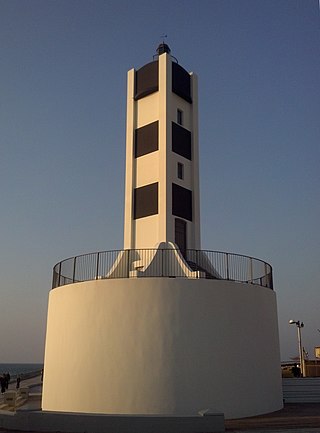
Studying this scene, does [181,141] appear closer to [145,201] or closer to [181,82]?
[181,82]

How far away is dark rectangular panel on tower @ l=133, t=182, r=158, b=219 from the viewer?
73.8 ft

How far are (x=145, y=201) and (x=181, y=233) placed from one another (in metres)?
2.31

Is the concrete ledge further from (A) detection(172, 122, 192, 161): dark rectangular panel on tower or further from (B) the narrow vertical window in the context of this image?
(A) detection(172, 122, 192, 161): dark rectangular panel on tower

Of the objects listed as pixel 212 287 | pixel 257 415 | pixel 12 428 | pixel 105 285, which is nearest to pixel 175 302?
pixel 212 287

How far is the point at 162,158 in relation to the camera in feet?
74.3

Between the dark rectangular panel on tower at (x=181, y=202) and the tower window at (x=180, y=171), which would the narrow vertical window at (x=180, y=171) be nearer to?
the tower window at (x=180, y=171)

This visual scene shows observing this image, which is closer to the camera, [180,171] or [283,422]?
[283,422]

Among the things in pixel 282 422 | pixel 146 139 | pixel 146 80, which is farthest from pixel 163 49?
pixel 282 422

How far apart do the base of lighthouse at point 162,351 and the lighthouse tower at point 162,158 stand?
4.91 m

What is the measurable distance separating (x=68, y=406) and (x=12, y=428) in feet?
13.6

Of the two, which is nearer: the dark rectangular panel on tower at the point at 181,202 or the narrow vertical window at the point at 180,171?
the dark rectangular panel on tower at the point at 181,202

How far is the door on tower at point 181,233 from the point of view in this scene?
2243cm

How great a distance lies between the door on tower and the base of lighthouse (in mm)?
5169

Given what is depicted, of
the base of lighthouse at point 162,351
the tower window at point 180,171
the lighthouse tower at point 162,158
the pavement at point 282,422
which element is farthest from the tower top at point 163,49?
the pavement at point 282,422
